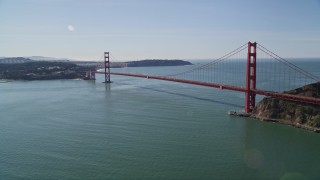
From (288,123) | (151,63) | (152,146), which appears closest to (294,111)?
(288,123)

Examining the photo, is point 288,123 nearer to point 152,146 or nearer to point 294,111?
point 294,111

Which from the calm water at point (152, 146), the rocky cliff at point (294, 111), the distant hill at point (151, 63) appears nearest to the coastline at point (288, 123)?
the rocky cliff at point (294, 111)

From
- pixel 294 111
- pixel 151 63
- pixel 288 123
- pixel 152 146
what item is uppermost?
pixel 151 63

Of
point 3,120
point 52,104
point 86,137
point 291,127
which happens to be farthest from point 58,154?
point 52,104

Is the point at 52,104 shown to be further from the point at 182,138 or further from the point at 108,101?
the point at 182,138

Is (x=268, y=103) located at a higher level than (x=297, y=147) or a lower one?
higher
